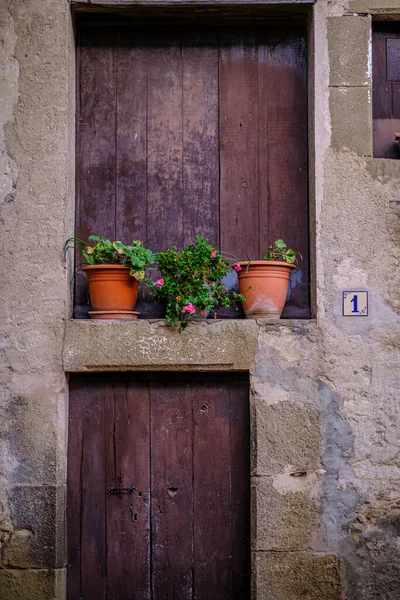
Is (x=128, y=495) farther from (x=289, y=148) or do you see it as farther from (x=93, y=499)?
(x=289, y=148)

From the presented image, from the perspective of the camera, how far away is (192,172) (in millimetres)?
4027

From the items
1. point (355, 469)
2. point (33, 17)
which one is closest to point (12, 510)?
point (355, 469)

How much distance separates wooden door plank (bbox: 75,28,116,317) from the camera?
13.2 ft

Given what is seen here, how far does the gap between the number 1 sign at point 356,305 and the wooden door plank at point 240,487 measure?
669mm

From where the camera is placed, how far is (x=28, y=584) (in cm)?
358

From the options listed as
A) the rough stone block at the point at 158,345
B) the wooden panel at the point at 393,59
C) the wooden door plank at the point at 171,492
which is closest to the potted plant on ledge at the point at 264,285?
the rough stone block at the point at 158,345

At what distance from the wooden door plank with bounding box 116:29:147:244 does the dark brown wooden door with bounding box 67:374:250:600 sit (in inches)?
35.2

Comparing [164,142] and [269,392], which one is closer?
[269,392]

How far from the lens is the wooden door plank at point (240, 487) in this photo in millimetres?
3746

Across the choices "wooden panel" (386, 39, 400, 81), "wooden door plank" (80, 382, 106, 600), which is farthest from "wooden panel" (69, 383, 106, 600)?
"wooden panel" (386, 39, 400, 81)

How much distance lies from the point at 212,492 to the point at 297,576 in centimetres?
61

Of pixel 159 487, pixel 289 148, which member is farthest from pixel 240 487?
pixel 289 148

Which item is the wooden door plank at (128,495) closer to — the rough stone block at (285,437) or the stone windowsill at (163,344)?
the stone windowsill at (163,344)

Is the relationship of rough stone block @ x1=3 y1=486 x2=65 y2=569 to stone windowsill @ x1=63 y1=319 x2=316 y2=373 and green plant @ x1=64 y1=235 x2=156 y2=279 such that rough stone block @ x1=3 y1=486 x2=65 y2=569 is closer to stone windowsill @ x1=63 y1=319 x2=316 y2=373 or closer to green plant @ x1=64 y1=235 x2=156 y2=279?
stone windowsill @ x1=63 y1=319 x2=316 y2=373
